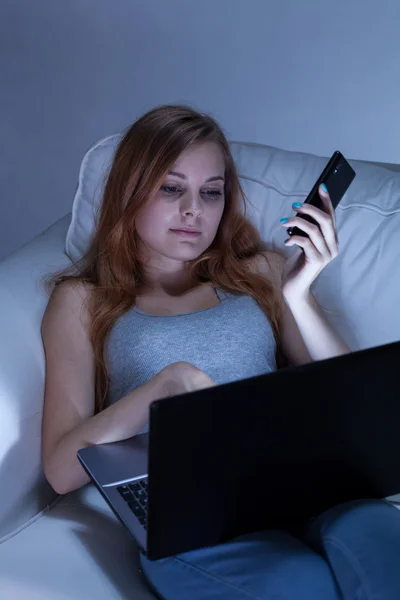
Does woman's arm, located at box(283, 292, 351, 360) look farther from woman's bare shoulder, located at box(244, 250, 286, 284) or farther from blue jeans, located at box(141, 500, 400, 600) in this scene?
blue jeans, located at box(141, 500, 400, 600)

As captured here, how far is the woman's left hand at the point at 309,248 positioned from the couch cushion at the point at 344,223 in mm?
100

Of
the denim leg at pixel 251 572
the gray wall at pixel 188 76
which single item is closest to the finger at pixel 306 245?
the denim leg at pixel 251 572

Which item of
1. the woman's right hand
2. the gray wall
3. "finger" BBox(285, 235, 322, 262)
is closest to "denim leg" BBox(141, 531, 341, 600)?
the woman's right hand

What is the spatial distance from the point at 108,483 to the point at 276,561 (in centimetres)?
28

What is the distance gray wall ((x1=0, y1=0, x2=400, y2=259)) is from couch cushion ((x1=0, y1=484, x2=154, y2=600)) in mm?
1236

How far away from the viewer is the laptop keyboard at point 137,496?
1.07m

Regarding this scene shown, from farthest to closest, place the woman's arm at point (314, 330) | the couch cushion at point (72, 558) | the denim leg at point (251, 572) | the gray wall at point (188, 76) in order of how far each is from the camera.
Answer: the gray wall at point (188, 76) → the woman's arm at point (314, 330) → the couch cushion at point (72, 558) → the denim leg at point (251, 572)

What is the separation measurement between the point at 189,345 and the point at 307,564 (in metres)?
0.51

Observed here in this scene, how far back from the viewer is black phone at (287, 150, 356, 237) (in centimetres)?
130

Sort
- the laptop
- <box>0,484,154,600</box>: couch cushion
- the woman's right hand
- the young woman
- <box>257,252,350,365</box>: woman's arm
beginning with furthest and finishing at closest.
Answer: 1. <box>257,252,350,365</box>: woman's arm
2. the young woman
3. the woman's right hand
4. <box>0,484,154,600</box>: couch cushion
5. the laptop

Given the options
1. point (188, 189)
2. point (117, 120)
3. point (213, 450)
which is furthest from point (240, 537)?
point (117, 120)

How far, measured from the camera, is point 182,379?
1164 mm

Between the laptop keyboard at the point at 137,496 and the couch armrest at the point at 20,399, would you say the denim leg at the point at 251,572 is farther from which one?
the couch armrest at the point at 20,399

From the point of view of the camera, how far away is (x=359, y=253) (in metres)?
1.48
